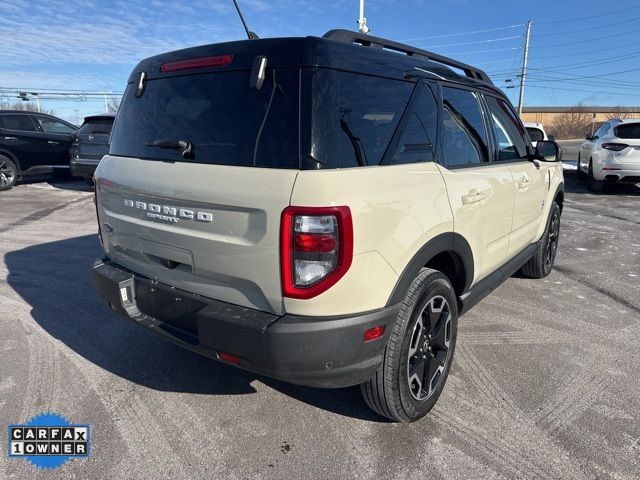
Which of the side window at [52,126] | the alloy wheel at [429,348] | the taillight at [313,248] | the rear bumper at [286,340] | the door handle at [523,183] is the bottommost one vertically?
the alloy wheel at [429,348]

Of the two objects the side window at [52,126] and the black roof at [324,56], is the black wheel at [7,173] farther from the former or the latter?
the black roof at [324,56]

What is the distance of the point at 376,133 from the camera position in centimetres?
220

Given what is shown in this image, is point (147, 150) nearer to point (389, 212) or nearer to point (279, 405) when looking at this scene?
point (389, 212)

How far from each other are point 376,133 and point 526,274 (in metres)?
3.51

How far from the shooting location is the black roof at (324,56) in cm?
201

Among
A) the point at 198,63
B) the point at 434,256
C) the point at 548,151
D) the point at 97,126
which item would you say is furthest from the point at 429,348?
the point at 97,126

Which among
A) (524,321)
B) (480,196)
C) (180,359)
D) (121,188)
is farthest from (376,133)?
(524,321)

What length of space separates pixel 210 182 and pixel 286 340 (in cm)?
81

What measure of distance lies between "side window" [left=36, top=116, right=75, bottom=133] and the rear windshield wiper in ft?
34.4

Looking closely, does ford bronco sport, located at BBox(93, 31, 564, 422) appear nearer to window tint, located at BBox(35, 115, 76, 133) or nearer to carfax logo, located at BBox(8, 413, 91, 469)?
carfax logo, located at BBox(8, 413, 91, 469)

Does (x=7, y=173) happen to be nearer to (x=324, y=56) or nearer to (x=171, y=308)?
(x=171, y=308)

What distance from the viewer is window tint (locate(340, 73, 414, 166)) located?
2.04 m

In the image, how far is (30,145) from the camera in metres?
10.6

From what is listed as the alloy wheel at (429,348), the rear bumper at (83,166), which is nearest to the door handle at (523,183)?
the alloy wheel at (429,348)
